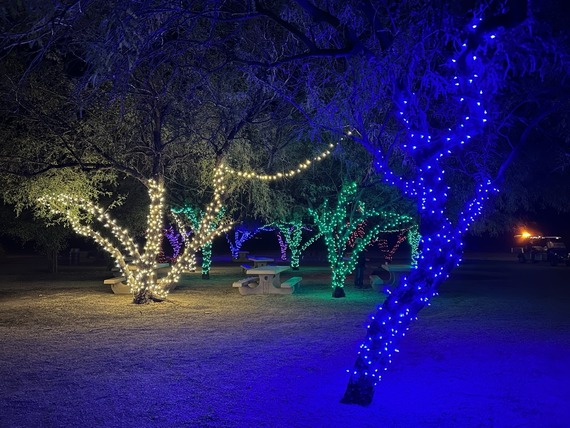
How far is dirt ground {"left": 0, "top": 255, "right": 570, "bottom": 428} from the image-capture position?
261 inches

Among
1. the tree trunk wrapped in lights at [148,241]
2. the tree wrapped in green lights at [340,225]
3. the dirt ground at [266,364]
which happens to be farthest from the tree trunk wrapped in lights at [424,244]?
the tree wrapped in green lights at [340,225]

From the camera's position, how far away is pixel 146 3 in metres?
7.23

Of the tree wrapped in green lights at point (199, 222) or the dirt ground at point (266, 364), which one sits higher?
the tree wrapped in green lights at point (199, 222)

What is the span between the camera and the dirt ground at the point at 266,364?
6625 millimetres

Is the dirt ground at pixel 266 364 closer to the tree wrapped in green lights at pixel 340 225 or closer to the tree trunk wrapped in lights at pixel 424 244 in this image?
the tree trunk wrapped in lights at pixel 424 244

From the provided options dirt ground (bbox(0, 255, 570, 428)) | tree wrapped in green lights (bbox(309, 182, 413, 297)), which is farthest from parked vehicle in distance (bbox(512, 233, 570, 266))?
dirt ground (bbox(0, 255, 570, 428))

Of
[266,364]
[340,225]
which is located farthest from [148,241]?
[266,364]

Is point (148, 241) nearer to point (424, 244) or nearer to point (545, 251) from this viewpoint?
point (424, 244)

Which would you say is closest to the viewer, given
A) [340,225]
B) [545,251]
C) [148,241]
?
[148,241]

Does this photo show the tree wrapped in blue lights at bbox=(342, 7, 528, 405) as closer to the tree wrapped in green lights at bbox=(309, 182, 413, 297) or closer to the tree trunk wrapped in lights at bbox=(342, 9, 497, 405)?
the tree trunk wrapped in lights at bbox=(342, 9, 497, 405)

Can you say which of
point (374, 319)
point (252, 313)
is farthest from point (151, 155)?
point (374, 319)

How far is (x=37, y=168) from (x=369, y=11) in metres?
11.9

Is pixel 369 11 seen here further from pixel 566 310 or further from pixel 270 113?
pixel 566 310

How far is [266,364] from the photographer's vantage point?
29.7 feet
